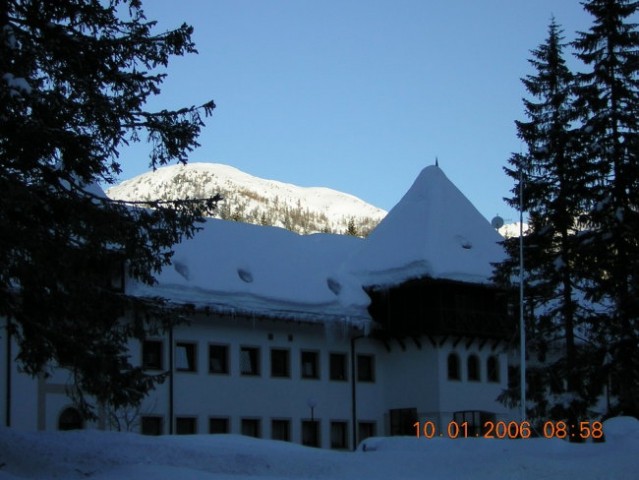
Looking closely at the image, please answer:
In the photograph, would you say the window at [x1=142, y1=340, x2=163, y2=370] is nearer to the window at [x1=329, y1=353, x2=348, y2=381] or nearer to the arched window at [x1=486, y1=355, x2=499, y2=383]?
the window at [x1=329, y1=353, x2=348, y2=381]

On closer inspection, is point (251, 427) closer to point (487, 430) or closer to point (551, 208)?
point (487, 430)

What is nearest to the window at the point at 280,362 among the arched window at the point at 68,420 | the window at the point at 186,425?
the window at the point at 186,425

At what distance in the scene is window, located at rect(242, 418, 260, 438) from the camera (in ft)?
138

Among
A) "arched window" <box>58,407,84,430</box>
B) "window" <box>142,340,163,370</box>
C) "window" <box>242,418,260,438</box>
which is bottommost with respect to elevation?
"window" <box>242,418,260,438</box>

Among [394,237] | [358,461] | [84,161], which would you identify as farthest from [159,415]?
[84,161]

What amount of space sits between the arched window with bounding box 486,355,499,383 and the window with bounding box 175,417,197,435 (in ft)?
44.0

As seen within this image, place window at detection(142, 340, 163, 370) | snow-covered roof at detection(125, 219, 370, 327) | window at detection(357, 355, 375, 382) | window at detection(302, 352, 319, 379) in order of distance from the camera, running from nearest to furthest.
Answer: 1. window at detection(142, 340, 163, 370)
2. snow-covered roof at detection(125, 219, 370, 327)
3. window at detection(302, 352, 319, 379)
4. window at detection(357, 355, 375, 382)

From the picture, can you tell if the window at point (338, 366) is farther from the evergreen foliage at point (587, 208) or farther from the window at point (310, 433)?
the evergreen foliage at point (587, 208)

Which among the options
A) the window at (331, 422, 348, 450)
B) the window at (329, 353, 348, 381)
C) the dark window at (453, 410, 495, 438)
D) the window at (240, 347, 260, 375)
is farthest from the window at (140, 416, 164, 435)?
the dark window at (453, 410, 495, 438)

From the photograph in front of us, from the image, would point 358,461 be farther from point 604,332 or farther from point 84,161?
point 604,332

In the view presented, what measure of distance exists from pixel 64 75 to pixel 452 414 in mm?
28630

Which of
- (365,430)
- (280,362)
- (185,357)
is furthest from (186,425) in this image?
(365,430)

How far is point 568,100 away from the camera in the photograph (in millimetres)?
35344

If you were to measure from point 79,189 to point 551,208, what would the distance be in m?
19.0
